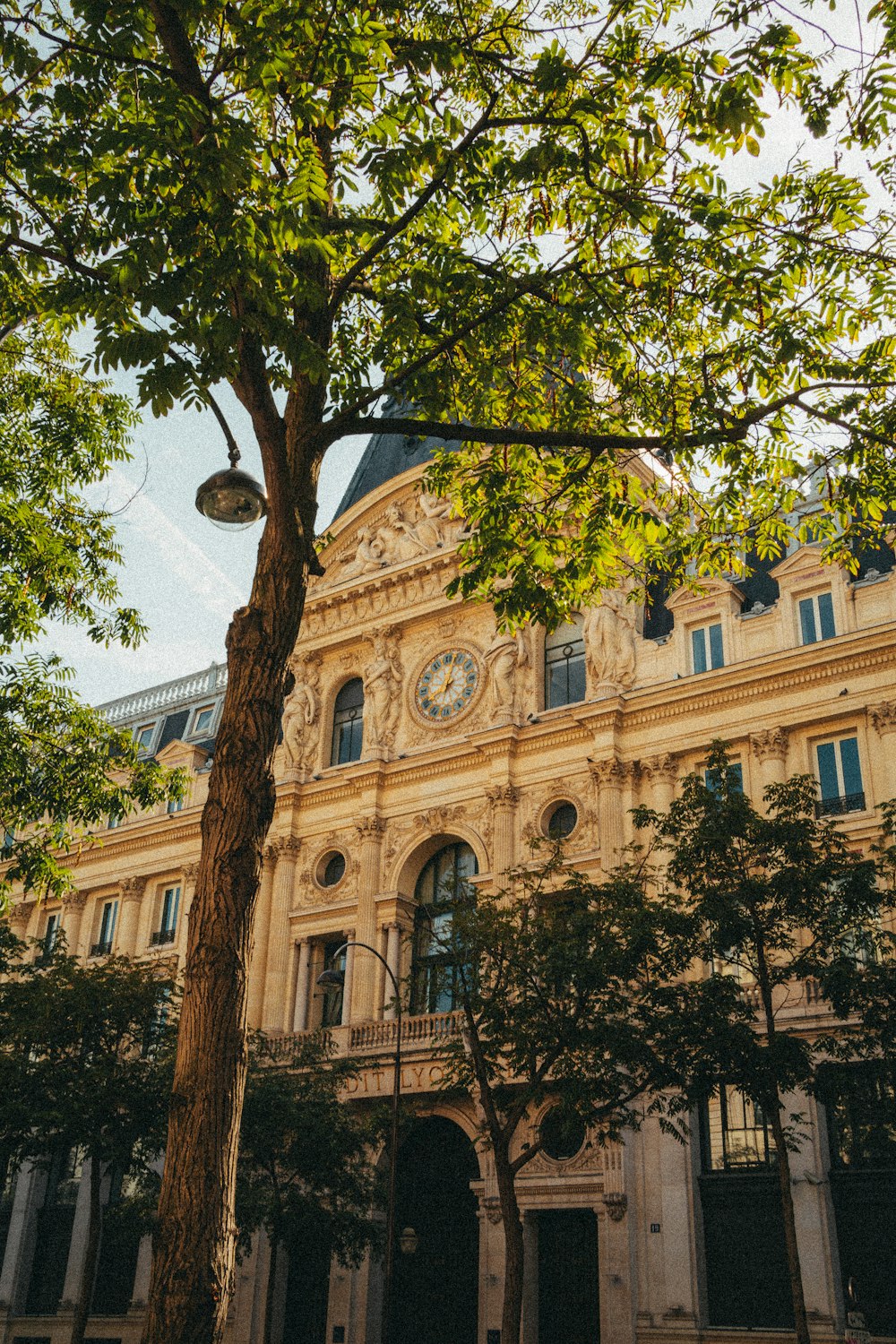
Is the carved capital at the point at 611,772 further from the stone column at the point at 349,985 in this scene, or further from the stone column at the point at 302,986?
the stone column at the point at 302,986

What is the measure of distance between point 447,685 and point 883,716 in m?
12.6

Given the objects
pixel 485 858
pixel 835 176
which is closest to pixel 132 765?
pixel 835 176

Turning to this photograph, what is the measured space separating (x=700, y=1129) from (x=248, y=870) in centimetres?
2094

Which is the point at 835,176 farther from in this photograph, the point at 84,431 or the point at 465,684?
the point at 465,684

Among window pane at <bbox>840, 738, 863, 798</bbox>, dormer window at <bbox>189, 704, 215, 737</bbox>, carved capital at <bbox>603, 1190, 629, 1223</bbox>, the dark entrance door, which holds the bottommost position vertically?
the dark entrance door

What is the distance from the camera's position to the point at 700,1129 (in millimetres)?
26531

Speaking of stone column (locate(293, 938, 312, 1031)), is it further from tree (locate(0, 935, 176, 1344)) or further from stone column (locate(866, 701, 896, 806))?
stone column (locate(866, 701, 896, 806))

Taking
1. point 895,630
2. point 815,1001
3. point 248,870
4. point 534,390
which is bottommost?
point 248,870

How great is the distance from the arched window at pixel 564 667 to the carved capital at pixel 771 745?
5.57m

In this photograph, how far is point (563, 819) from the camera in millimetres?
31984

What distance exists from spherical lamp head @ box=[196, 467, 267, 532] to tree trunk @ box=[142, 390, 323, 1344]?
0.16m

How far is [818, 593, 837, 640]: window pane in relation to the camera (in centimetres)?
2973

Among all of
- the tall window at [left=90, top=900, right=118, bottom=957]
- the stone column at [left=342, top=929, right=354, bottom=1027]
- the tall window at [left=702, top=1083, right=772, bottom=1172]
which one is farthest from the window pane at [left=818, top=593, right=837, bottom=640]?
the tall window at [left=90, top=900, right=118, bottom=957]

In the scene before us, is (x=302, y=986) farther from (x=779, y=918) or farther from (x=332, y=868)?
(x=779, y=918)
